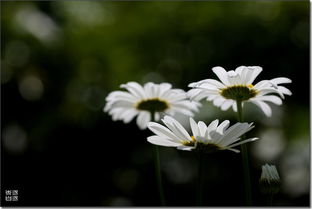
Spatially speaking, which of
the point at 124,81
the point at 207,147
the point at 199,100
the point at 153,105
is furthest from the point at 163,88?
the point at 124,81

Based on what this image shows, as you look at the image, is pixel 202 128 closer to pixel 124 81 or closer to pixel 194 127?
pixel 194 127

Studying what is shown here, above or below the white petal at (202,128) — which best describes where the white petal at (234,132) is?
below

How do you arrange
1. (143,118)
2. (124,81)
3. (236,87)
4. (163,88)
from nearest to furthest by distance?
(236,87) → (163,88) → (143,118) → (124,81)

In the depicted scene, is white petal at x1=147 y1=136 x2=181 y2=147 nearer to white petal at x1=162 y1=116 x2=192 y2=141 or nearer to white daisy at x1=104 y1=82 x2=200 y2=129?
white petal at x1=162 y1=116 x2=192 y2=141

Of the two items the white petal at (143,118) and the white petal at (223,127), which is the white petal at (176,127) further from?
the white petal at (143,118)

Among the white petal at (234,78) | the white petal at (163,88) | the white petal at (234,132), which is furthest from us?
the white petal at (163,88)

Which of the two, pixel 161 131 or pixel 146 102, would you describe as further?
pixel 146 102

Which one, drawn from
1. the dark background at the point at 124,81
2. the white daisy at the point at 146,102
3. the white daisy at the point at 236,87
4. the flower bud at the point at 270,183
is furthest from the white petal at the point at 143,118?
the dark background at the point at 124,81

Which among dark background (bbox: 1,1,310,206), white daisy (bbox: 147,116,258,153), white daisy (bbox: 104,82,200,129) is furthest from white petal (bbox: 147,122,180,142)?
dark background (bbox: 1,1,310,206)
